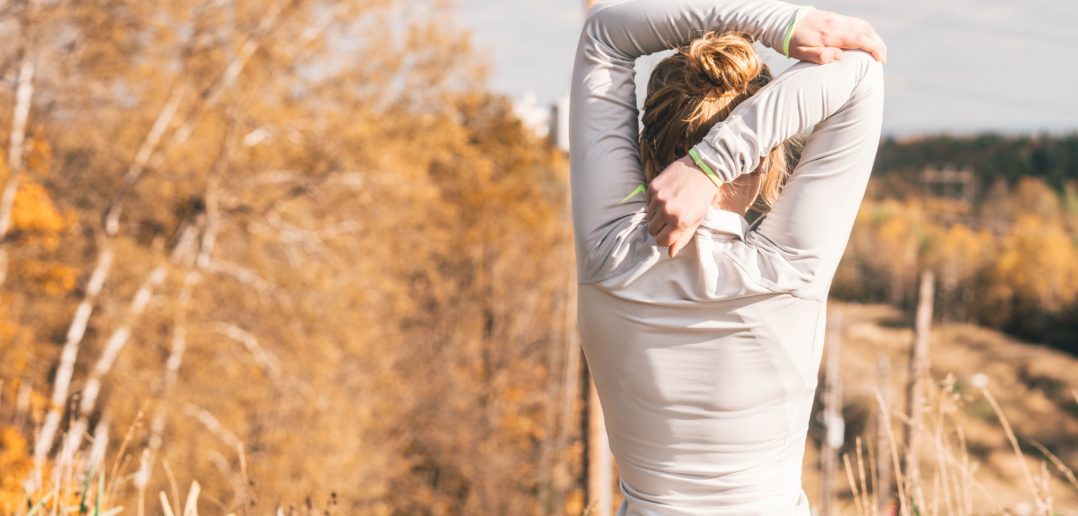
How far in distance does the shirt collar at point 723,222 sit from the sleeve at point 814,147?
19 millimetres

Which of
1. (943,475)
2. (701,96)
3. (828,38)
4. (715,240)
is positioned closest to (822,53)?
(828,38)

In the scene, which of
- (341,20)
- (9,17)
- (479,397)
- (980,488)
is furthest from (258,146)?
(980,488)

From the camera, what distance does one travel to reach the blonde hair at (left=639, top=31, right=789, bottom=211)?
1.17 meters

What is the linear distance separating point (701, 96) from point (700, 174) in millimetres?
126

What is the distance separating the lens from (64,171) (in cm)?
1309

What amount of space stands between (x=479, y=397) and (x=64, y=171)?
1097 cm

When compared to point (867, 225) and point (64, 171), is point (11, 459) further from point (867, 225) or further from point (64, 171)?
point (867, 225)

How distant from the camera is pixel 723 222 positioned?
1171 mm

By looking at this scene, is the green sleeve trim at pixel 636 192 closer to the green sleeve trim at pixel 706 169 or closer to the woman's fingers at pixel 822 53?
the green sleeve trim at pixel 706 169

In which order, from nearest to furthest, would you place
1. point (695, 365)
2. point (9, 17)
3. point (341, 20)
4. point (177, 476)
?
point (695, 365) → point (9, 17) → point (177, 476) → point (341, 20)

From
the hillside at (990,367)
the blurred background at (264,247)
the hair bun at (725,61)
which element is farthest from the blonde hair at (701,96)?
the hillside at (990,367)

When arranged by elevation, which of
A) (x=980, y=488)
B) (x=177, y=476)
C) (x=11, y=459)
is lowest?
(x=177, y=476)

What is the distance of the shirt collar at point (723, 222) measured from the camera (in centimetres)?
116

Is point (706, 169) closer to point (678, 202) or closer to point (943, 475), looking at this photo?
point (678, 202)
